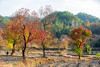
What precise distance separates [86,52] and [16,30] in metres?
38.4

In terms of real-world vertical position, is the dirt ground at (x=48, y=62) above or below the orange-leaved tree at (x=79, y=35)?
below

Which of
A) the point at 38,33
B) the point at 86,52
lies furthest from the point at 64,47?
the point at 38,33

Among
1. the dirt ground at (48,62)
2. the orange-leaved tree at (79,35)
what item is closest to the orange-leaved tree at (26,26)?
the dirt ground at (48,62)

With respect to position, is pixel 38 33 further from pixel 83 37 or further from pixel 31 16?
pixel 83 37

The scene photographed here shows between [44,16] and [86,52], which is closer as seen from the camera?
[44,16]

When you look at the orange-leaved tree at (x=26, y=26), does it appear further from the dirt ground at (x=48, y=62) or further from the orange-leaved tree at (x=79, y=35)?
the orange-leaved tree at (x=79, y=35)

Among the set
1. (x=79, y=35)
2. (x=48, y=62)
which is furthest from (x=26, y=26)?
(x=79, y=35)

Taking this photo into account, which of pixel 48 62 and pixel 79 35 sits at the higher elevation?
pixel 79 35

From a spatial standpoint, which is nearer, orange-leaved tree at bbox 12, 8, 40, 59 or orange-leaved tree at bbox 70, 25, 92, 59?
orange-leaved tree at bbox 12, 8, 40, 59

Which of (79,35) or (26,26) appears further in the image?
(79,35)

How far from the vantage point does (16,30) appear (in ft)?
77.8

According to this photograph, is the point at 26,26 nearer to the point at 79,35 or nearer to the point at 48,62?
the point at 48,62

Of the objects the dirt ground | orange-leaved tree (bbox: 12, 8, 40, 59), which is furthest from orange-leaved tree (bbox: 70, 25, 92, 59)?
orange-leaved tree (bbox: 12, 8, 40, 59)

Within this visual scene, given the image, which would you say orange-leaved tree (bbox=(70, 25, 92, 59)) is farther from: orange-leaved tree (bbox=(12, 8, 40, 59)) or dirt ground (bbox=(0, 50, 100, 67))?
orange-leaved tree (bbox=(12, 8, 40, 59))
